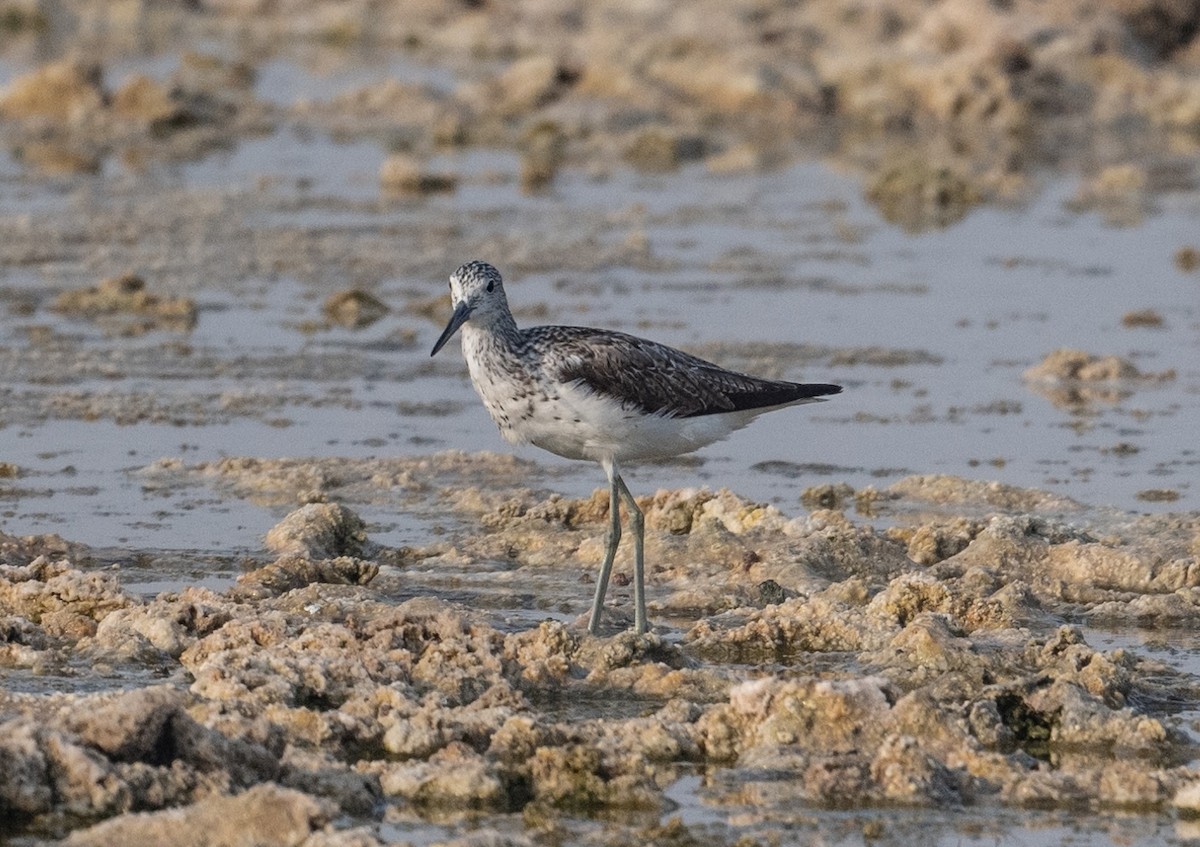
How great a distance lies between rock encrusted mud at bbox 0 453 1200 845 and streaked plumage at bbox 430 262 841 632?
59 centimetres

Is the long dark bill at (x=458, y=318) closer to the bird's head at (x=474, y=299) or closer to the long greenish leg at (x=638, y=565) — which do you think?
the bird's head at (x=474, y=299)

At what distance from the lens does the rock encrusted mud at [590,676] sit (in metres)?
5.98

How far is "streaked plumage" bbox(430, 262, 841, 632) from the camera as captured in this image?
8.08m

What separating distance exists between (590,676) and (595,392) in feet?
3.94

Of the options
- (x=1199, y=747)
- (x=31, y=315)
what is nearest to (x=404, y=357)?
(x=31, y=315)

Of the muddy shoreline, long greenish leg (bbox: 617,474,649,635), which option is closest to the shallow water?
the muddy shoreline

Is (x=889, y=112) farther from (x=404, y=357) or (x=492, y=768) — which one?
(x=492, y=768)

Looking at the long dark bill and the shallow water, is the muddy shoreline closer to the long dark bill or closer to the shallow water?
the shallow water

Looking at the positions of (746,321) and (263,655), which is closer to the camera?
(263,655)

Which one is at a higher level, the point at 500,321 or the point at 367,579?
the point at 500,321

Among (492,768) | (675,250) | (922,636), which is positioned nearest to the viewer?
(492,768)

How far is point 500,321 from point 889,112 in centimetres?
1772

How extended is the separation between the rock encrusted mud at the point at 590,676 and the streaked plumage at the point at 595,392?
1.93 ft

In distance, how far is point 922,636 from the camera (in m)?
7.44
